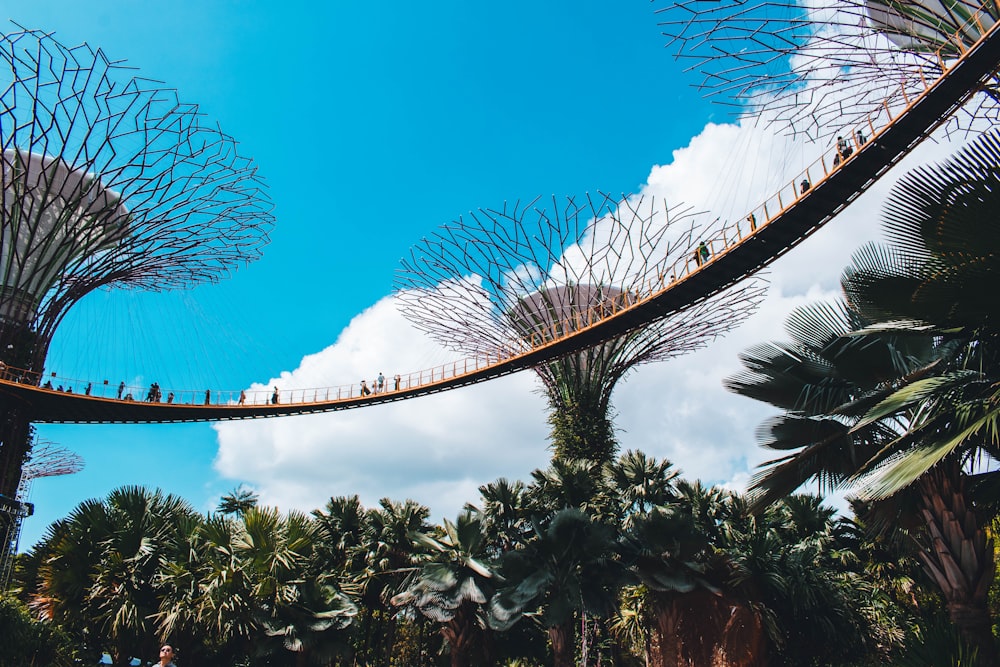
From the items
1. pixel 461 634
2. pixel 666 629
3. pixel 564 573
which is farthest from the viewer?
pixel 461 634

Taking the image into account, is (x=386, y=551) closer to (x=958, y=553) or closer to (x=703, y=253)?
(x=703, y=253)

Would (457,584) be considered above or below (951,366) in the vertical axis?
below

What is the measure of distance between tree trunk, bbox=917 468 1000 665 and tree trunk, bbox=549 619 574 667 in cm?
983

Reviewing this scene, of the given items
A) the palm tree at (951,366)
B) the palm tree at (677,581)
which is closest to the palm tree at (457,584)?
the palm tree at (677,581)

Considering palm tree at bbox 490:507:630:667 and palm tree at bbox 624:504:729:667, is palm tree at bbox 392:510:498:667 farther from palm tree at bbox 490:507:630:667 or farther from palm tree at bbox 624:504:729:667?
palm tree at bbox 624:504:729:667

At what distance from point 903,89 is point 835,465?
21.6ft

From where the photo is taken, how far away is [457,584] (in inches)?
667

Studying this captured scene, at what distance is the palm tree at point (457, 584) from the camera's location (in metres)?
16.8

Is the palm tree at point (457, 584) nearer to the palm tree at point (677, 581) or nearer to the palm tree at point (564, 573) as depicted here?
the palm tree at point (564, 573)

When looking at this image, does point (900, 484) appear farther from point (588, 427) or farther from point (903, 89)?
point (588, 427)

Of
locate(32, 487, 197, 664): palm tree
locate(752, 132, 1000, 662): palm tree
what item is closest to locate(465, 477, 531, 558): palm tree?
locate(32, 487, 197, 664): palm tree

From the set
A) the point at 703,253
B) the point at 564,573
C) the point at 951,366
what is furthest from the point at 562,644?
the point at 951,366

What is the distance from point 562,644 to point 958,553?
10.5 metres

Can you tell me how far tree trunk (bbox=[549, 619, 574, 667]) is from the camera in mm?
16984
